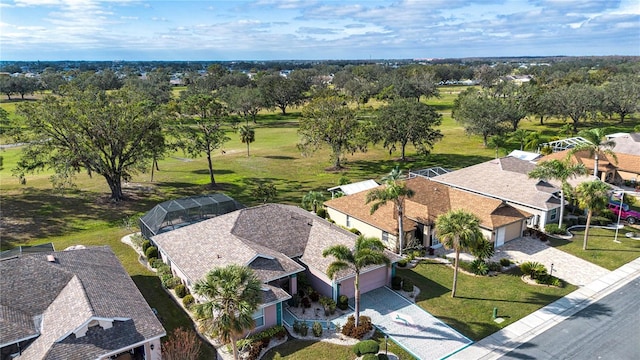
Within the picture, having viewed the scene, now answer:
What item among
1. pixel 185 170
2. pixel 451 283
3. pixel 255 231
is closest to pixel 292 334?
pixel 255 231

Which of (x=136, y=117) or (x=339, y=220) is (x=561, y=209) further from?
(x=136, y=117)

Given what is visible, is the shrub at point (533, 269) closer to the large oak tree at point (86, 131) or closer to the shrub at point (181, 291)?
the shrub at point (181, 291)

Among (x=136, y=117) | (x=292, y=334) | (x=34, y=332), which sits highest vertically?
(x=136, y=117)

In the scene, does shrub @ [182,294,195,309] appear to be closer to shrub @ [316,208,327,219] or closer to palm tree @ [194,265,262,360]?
palm tree @ [194,265,262,360]

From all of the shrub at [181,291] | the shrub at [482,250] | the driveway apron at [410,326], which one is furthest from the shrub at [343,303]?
the shrub at [181,291]

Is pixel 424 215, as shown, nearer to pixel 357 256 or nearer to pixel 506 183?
pixel 506 183

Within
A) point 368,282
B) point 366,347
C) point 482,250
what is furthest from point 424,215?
point 366,347
